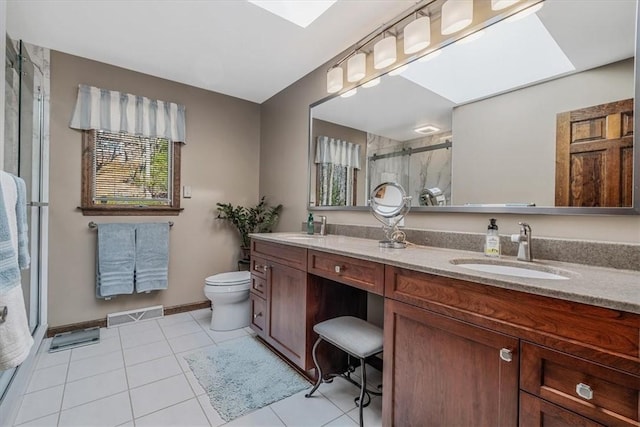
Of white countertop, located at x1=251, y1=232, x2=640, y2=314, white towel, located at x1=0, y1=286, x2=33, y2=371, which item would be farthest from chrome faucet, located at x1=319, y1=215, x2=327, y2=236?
white towel, located at x1=0, y1=286, x2=33, y2=371

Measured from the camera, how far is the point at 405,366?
3.78 feet

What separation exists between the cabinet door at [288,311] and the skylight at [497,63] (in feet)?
4.42

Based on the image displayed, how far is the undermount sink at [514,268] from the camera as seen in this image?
3.56 feet

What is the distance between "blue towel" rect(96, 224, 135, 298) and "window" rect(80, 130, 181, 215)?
0.18m

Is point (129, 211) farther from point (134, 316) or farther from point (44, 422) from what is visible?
point (44, 422)

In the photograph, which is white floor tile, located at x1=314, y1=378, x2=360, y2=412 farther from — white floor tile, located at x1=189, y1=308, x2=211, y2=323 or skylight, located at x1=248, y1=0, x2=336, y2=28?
skylight, located at x1=248, y1=0, x2=336, y2=28

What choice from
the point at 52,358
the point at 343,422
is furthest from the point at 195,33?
the point at 343,422

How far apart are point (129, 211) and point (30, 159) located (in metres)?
0.75

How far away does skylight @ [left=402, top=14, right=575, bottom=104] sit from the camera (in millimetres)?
1264

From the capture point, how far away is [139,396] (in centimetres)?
160

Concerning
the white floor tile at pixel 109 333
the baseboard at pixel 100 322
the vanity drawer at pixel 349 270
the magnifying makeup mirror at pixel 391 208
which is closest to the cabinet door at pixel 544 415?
the vanity drawer at pixel 349 270

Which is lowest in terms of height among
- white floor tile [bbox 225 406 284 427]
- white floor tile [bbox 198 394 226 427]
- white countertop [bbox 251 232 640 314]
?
white floor tile [bbox 225 406 284 427]

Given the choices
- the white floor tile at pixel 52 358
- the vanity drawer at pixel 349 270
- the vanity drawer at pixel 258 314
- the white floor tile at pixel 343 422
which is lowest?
the white floor tile at pixel 343 422

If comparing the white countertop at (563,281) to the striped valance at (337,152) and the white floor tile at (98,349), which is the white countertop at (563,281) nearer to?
the striped valance at (337,152)
